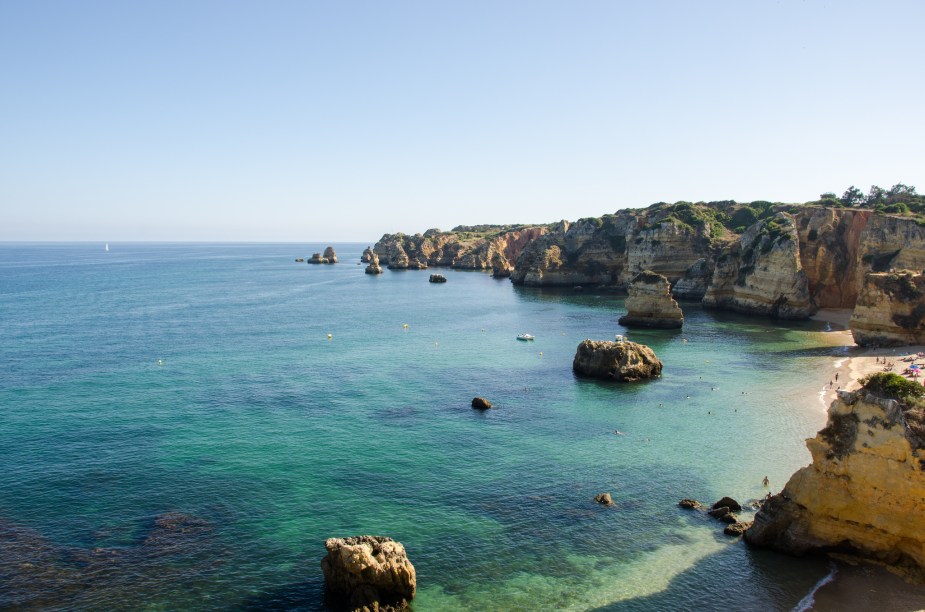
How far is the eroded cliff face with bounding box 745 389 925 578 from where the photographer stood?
2636 centimetres

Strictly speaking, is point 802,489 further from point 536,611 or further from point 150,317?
point 150,317

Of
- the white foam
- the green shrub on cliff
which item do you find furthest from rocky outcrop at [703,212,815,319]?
the white foam

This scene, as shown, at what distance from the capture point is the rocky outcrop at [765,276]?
3735 inches

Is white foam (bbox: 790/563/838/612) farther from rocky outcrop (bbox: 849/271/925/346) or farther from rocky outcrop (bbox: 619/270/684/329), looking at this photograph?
rocky outcrop (bbox: 619/270/684/329)

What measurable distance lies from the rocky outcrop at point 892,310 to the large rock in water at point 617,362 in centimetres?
2824

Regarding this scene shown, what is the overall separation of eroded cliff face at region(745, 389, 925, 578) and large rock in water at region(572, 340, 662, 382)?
105 feet

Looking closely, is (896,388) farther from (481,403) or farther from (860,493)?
(481,403)

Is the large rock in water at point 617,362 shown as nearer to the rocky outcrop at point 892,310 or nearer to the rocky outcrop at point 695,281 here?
the rocky outcrop at point 892,310

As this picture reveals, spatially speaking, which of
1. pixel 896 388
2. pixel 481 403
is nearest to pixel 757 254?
pixel 481 403

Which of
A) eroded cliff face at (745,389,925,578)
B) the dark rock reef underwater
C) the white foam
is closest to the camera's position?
the white foam

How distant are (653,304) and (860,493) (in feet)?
206

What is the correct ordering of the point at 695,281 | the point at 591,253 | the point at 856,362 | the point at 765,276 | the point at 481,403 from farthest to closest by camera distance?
the point at 591,253 → the point at 695,281 → the point at 765,276 → the point at 856,362 → the point at 481,403

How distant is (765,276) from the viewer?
9875cm

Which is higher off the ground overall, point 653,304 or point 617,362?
point 653,304
